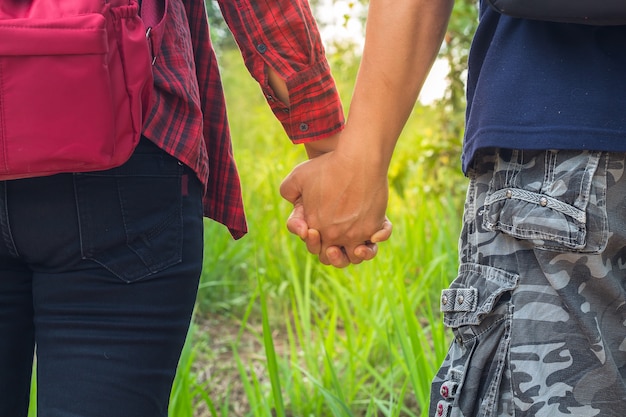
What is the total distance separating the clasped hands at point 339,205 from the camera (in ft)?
3.90

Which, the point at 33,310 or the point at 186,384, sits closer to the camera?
the point at 33,310

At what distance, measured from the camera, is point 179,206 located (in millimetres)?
1007

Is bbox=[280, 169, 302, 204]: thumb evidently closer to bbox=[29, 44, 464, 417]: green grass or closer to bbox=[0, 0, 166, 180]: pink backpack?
bbox=[29, 44, 464, 417]: green grass

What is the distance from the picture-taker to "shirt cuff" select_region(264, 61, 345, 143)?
4.00 feet

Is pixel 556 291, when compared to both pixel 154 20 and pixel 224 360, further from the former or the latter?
pixel 224 360

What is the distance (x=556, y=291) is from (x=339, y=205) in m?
0.42

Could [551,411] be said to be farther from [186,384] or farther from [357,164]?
[186,384]

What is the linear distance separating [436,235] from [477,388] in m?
2.03

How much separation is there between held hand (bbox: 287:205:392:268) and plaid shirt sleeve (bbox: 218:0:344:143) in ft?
0.46

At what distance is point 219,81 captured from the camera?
47.9 inches

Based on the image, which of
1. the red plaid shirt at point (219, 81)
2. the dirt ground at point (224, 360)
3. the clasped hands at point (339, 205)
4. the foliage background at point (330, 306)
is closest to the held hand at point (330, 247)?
the clasped hands at point (339, 205)

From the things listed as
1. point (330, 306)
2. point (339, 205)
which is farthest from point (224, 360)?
point (339, 205)

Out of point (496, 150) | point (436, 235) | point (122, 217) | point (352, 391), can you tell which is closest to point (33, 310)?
point (122, 217)

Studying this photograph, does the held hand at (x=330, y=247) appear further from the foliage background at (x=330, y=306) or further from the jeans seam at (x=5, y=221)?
the jeans seam at (x=5, y=221)
